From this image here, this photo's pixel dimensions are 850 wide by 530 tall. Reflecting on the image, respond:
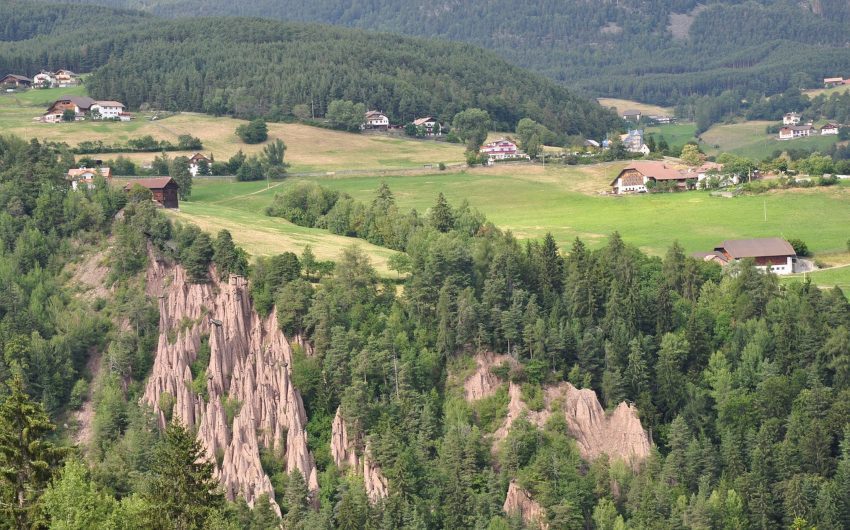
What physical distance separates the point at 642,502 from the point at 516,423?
9.45 m

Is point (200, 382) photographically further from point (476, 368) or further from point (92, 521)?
point (92, 521)

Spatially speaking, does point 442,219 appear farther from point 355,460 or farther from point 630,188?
point 630,188

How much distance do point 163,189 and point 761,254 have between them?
45.5 m

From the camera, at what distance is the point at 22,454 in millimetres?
60406

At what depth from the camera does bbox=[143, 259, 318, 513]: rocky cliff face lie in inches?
3546

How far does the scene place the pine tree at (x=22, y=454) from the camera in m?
59.8

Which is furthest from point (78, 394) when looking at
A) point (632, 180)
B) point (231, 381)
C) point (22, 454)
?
point (632, 180)

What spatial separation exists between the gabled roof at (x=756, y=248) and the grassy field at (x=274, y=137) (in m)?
57.8

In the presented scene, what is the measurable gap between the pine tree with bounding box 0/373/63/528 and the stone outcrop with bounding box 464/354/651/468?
118ft

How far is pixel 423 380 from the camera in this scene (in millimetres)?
94375

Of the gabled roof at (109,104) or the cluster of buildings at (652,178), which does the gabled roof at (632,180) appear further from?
the gabled roof at (109,104)

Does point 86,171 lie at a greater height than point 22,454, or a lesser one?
greater

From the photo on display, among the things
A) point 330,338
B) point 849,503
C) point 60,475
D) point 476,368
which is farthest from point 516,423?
point 60,475

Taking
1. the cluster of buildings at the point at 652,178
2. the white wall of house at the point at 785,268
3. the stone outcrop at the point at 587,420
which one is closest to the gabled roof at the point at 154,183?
the stone outcrop at the point at 587,420
